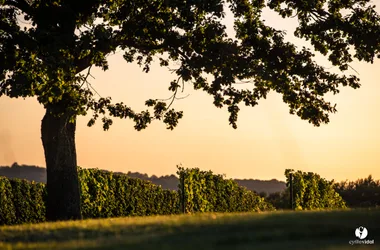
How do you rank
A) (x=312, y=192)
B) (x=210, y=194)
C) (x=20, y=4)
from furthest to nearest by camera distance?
(x=312, y=192), (x=210, y=194), (x=20, y=4)

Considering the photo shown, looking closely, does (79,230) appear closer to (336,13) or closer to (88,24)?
(88,24)

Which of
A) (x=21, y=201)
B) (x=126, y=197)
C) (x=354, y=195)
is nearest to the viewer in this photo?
(x=21, y=201)

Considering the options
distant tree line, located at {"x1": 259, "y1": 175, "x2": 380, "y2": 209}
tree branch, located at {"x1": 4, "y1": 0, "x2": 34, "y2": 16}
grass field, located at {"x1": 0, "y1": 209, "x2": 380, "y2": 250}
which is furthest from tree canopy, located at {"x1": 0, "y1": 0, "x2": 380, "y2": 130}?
distant tree line, located at {"x1": 259, "y1": 175, "x2": 380, "y2": 209}

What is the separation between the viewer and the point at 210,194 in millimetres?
34750

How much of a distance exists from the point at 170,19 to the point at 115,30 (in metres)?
2.02

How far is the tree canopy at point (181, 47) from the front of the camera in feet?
74.2

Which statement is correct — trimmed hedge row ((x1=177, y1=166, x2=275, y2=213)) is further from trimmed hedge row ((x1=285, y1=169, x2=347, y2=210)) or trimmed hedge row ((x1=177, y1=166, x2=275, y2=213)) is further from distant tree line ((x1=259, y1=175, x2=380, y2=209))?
distant tree line ((x1=259, y1=175, x2=380, y2=209))

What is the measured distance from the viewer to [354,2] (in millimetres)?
27156

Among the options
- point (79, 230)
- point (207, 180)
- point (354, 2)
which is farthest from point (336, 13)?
point (79, 230)

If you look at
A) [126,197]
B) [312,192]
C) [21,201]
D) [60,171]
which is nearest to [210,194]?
[126,197]

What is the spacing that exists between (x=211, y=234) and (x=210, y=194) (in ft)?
68.9

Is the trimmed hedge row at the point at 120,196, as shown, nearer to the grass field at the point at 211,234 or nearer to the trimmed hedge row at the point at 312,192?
the trimmed hedge row at the point at 312,192

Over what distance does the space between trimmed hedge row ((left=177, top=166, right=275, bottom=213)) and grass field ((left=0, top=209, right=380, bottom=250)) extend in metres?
16.7

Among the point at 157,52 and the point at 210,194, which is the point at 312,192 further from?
the point at 157,52
